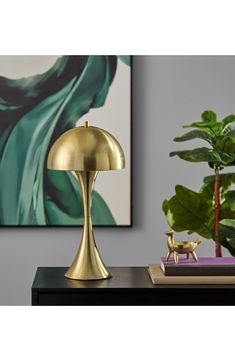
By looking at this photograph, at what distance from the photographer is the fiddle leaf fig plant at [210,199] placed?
2.61m

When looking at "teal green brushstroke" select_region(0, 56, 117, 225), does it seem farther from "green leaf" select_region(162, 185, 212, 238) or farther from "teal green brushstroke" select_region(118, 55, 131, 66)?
"green leaf" select_region(162, 185, 212, 238)

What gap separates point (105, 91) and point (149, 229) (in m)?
0.86

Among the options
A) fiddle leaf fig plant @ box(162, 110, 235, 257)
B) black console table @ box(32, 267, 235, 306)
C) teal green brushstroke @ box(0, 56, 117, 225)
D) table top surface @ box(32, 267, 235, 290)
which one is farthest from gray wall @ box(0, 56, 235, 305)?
black console table @ box(32, 267, 235, 306)

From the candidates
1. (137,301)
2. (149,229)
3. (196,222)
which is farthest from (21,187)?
(137,301)

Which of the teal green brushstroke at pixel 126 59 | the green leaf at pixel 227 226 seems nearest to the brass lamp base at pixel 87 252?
the green leaf at pixel 227 226

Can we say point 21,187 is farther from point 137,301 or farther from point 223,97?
point 137,301

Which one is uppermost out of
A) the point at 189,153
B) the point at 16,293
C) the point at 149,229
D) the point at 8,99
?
the point at 8,99

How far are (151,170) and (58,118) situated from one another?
63 cm

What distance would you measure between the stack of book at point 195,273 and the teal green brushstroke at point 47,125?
5.49 ft

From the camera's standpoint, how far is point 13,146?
13.5 ft

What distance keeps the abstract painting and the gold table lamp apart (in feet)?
5.30

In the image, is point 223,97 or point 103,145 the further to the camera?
point 223,97

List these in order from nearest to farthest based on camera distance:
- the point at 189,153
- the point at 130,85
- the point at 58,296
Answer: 1. the point at 58,296
2. the point at 189,153
3. the point at 130,85

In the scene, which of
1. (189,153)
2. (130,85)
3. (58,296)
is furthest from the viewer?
(130,85)
